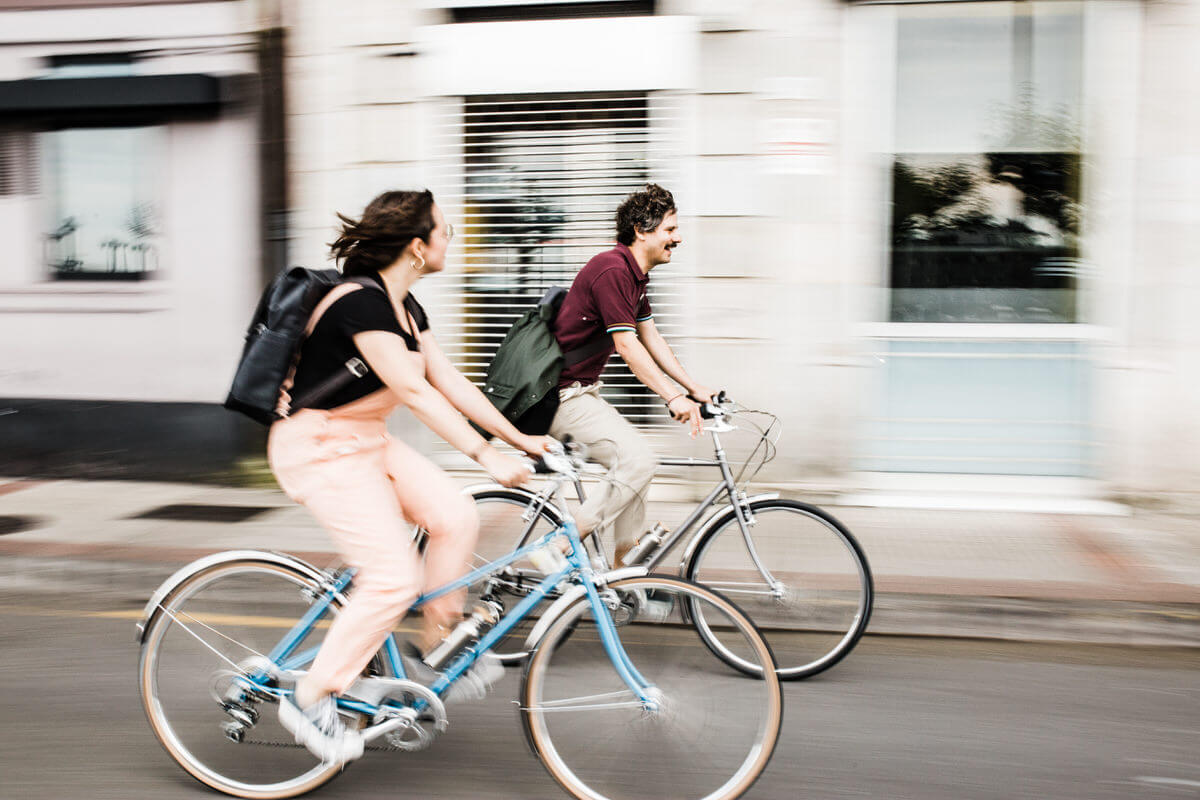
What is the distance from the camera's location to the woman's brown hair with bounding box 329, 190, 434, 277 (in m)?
3.11

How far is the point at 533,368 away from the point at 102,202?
5.83 metres

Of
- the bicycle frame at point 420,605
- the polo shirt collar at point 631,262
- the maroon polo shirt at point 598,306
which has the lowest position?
the bicycle frame at point 420,605

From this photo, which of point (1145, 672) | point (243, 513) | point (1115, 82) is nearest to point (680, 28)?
point (1115, 82)

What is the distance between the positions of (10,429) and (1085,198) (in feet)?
25.6

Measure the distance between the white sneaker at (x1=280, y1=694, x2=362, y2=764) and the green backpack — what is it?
60.8 inches

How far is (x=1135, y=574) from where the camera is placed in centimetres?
536

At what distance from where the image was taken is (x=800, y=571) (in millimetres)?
4301

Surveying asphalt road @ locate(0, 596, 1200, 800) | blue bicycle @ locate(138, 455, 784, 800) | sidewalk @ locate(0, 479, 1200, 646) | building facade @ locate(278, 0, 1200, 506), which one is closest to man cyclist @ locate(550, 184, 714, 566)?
sidewalk @ locate(0, 479, 1200, 646)

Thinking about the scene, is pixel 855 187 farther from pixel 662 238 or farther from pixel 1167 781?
pixel 1167 781

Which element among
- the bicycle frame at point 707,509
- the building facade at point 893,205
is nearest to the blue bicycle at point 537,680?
the bicycle frame at point 707,509

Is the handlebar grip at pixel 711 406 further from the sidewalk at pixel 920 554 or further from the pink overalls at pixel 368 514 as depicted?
the pink overalls at pixel 368 514

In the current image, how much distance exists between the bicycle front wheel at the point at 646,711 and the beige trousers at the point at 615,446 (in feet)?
4.30

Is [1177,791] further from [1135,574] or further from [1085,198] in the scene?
[1085,198]

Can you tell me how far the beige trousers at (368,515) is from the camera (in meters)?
3.01
